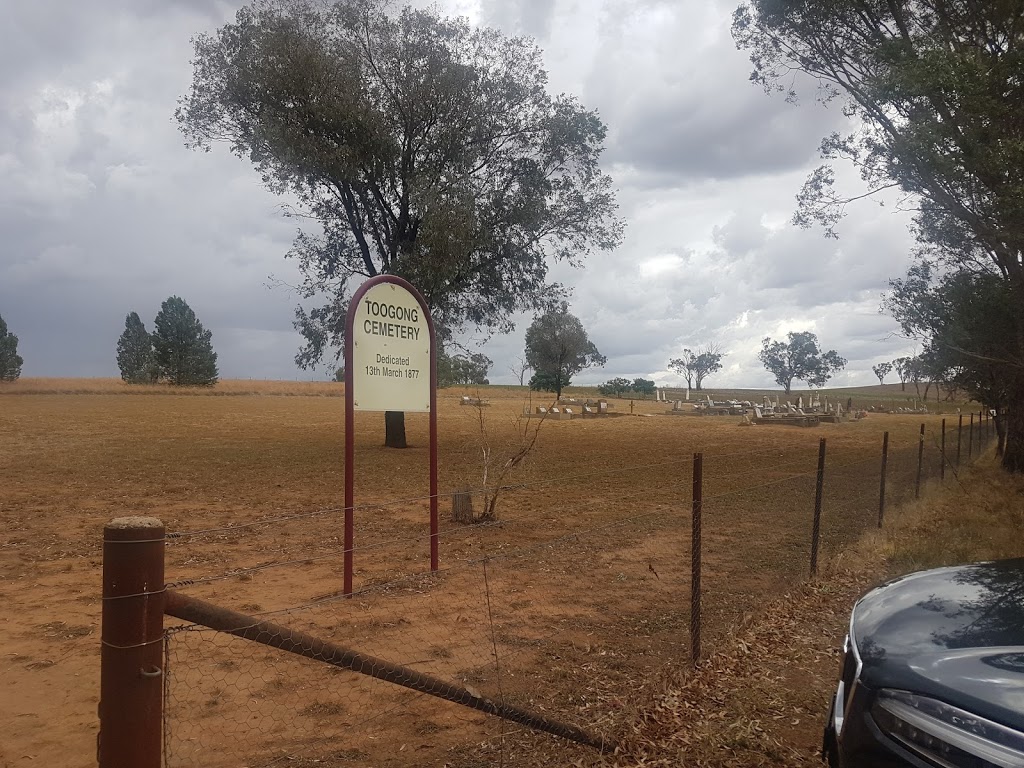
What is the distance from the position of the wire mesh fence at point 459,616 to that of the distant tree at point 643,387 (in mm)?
77095

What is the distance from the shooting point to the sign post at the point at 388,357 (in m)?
6.86

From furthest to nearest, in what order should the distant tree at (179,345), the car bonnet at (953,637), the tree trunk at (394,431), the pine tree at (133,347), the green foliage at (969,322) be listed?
1. the pine tree at (133,347)
2. the distant tree at (179,345)
3. the tree trunk at (394,431)
4. the green foliage at (969,322)
5. the car bonnet at (953,637)

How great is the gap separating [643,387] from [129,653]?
3499 inches

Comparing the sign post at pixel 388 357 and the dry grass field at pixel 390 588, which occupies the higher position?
the sign post at pixel 388 357

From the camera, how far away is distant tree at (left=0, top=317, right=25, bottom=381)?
67.7 meters

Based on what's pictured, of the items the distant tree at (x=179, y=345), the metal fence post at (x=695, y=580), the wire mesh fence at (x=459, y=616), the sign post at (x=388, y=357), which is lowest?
the wire mesh fence at (x=459, y=616)

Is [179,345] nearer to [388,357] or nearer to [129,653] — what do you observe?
[388,357]

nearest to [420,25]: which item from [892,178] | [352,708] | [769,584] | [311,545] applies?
[892,178]

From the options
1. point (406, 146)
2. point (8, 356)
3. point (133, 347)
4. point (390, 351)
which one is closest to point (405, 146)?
point (406, 146)

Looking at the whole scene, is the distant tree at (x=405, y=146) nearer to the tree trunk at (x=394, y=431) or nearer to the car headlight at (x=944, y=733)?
the tree trunk at (x=394, y=431)

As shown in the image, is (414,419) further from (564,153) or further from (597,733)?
(597,733)

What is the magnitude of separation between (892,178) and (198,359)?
73928 mm

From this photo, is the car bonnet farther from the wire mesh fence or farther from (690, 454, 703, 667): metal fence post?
the wire mesh fence

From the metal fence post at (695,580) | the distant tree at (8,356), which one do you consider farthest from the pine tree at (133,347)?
the metal fence post at (695,580)
